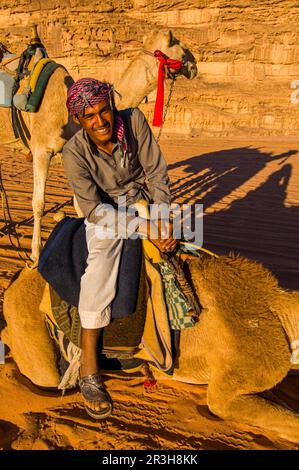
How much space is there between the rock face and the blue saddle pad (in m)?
20.5

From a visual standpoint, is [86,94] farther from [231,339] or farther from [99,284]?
[231,339]

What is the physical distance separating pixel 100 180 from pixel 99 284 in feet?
2.88

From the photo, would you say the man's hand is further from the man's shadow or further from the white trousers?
the man's shadow

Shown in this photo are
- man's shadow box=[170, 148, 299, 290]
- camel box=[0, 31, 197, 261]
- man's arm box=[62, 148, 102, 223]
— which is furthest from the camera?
camel box=[0, 31, 197, 261]

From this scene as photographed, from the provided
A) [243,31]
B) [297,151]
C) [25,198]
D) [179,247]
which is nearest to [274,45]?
[243,31]

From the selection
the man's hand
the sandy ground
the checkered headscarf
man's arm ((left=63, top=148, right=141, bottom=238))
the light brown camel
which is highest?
the checkered headscarf

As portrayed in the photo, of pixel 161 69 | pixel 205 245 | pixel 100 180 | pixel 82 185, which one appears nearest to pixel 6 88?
pixel 161 69

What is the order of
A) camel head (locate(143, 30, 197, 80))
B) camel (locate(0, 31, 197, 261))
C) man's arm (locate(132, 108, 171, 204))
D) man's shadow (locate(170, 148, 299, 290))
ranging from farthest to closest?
camel head (locate(143, 30, 197, 80)) < camel (locate(0, 31, 197, 261)) < man's shadow (locate(170, 148, 299, 290)) < man's arm (locate(132, 108, 171, 204))

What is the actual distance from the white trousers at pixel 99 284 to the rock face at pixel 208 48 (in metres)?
20.7

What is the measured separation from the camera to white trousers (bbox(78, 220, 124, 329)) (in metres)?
2.62

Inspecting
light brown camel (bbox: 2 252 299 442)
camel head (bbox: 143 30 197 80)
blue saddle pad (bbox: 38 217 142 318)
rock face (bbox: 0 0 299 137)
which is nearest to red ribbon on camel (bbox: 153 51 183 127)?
camel head (bbox: 143 30 197 80)

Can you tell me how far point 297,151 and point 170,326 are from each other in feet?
48.1

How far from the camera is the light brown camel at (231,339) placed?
8.46ft

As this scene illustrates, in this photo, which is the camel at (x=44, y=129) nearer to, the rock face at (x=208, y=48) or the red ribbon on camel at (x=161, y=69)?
the red ribbon on camel at (x=161, y=69)
